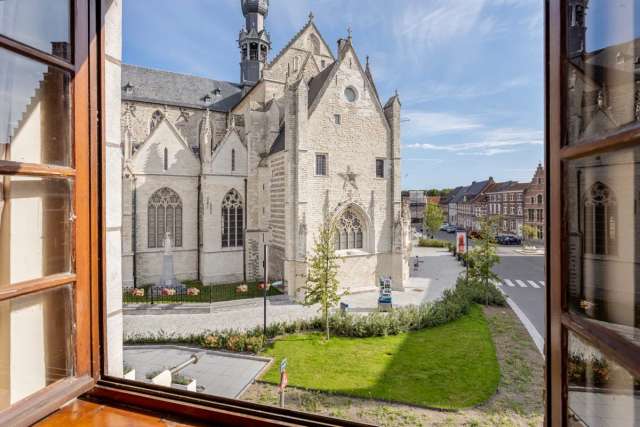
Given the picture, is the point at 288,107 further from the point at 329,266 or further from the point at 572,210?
the point at 572,210

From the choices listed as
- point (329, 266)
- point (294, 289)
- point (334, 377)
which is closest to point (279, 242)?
point (294, 289)

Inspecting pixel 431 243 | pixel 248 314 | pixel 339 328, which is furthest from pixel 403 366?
pixel 431 243

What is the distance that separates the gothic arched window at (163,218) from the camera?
15.6 metres

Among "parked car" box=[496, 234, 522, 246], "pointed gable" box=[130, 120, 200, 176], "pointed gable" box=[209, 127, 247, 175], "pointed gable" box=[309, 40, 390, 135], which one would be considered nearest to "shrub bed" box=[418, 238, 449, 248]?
"parked car" box=[496, 234, 522, 246]

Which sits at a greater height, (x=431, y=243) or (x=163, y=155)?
(x=163, y=155)

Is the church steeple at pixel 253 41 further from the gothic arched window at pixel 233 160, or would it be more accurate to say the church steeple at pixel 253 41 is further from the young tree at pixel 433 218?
the young tree at pixel 433 218

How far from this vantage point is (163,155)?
15461mm

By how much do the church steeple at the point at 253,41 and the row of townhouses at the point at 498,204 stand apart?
1837cm

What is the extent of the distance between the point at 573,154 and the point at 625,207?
0.75 ft

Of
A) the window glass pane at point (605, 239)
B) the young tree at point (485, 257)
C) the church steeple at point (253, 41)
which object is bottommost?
the young tree at point (485, 257)

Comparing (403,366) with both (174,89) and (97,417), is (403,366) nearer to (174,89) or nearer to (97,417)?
(97,417)

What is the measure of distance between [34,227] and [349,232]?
14.1 m

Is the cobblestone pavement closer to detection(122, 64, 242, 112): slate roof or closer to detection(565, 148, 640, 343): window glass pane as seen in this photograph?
detection(565, 148, 640, 343): window glass pane

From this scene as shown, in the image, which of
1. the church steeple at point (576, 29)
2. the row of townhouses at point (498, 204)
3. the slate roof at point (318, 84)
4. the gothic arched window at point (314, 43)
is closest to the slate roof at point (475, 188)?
the row of townhouses at point (498, 204)
